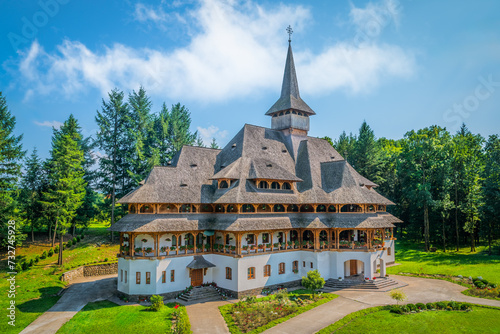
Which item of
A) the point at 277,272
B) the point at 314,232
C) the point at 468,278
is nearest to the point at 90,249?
the point at 277,272

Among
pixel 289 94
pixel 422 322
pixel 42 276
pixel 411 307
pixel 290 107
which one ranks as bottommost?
pixel 422 322

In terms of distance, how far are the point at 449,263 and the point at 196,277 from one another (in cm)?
3178

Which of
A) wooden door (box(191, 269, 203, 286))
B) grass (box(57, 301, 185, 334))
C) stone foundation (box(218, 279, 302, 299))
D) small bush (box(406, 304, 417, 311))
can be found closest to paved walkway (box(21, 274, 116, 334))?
grass (box(57, 301, 185, 334))

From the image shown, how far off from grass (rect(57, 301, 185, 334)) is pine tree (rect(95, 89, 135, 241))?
24594 mm

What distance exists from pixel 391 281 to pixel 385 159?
36.9 meters

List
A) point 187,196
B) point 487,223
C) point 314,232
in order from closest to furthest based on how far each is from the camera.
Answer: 1. point 187,196
2. point 314,232
3. point 487,223

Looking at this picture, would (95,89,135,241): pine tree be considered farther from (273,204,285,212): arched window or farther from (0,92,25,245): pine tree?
(273,204,285,212): arched window

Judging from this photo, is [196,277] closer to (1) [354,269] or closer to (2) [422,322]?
(1) [354,269]

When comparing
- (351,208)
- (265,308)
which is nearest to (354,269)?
(351,208)

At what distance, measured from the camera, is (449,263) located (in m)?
41.5

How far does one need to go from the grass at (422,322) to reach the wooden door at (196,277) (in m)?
13.6

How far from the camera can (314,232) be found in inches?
1335

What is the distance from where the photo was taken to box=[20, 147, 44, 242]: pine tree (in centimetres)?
4388

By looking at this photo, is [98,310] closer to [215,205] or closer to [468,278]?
[215,205]
